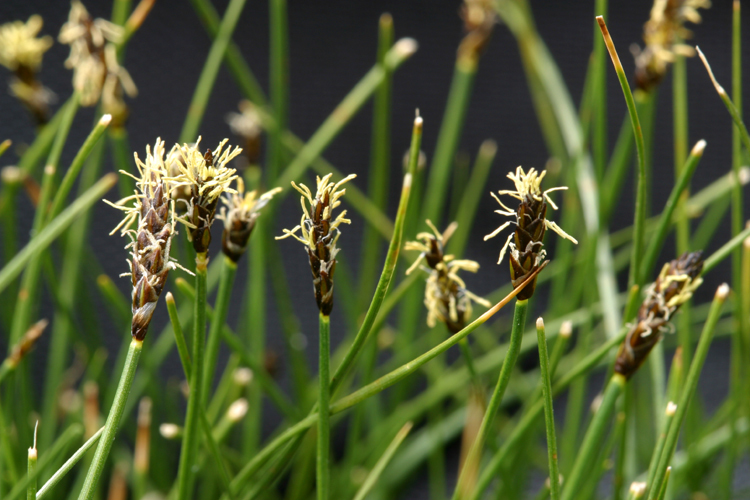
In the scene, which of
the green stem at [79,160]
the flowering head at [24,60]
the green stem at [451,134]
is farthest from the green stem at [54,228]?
the green stem at [451,134]

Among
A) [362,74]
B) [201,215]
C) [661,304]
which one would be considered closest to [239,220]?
[201,215]

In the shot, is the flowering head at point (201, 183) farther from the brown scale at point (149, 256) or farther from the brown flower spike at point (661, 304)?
the brown flower spike at point (661, 304)

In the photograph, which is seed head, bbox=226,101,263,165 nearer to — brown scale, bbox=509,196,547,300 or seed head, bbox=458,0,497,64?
seed head, bbox=458,0,497,64

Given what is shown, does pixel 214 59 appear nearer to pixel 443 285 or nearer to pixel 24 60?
pixel 24 60

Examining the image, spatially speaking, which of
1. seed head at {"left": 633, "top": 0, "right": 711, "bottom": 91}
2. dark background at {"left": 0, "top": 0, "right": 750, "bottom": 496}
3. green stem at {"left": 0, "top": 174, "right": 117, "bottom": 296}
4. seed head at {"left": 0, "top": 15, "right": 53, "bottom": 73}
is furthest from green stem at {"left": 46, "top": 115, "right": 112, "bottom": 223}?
dark background at {"left": 0, "top": 0, "right": 750, "bottom": 496}

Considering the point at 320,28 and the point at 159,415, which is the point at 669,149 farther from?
the point at 159,415

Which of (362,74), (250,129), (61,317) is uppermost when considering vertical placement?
(362,74)
